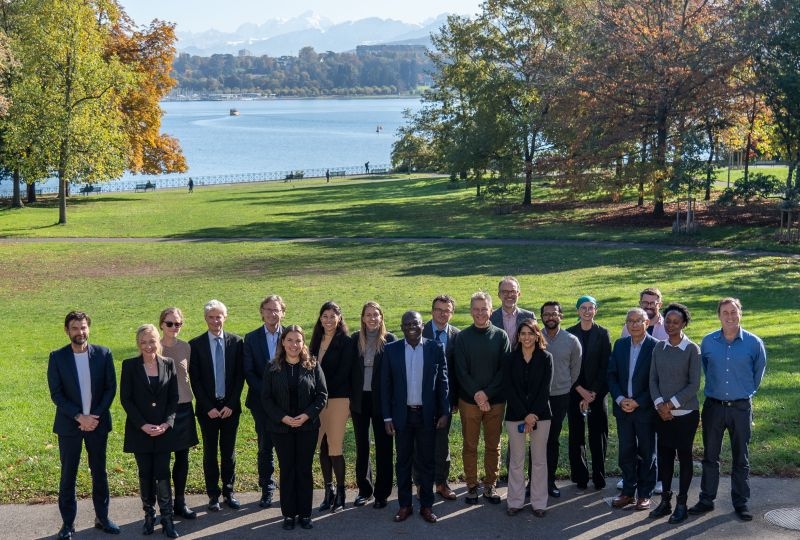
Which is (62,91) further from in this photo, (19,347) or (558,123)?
(19,347)

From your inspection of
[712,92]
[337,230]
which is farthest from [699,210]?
[337,230]

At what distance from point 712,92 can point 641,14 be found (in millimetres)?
5383

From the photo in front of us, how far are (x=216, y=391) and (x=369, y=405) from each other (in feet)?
5.27

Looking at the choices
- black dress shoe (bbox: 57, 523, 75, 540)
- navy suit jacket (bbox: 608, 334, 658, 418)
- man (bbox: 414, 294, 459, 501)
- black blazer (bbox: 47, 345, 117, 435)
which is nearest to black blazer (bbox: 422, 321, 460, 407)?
man (bbox: 414, 294, 459, 501)

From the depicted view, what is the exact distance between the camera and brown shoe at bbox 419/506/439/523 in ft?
29.7

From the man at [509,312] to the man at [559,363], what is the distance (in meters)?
0.44

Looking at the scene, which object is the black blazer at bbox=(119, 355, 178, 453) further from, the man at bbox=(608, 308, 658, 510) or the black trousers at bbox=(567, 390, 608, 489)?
the man at bbox=(608, 308, 658, 510)

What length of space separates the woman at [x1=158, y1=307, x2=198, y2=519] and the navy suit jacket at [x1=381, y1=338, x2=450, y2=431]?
1.99 meters

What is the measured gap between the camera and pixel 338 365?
9.59 m

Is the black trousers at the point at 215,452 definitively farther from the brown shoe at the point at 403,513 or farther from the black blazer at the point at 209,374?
the brown shoe at the point at 403,513

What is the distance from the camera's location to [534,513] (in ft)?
30.3

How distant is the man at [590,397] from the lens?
9789mm

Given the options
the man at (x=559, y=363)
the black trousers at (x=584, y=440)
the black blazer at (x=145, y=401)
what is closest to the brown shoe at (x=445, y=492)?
the man at (x=559, y=363)

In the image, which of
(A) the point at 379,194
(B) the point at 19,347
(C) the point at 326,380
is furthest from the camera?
(A) the point at 379,194
